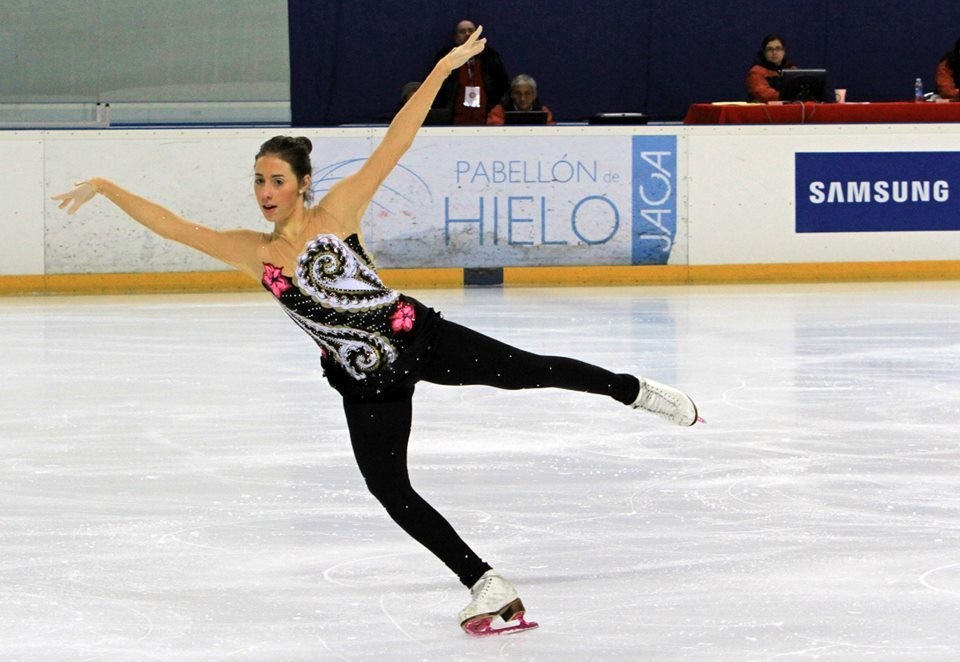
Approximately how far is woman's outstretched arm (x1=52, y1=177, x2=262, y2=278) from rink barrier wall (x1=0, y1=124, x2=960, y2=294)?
7543 mm

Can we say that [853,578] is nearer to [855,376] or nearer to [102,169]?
[855,376]

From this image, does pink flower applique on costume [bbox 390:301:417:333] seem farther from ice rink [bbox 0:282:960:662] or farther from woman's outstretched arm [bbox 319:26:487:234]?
ice rink [bbox 0:282:960:662]

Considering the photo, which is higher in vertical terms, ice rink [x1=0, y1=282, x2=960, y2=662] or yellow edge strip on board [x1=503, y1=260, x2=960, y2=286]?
yellow edge strip on board [x1=503, y1=260, x2=960, y2=286]

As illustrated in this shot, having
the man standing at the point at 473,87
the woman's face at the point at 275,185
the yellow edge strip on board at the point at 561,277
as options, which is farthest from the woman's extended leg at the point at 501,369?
the man standing at the point at 473,87

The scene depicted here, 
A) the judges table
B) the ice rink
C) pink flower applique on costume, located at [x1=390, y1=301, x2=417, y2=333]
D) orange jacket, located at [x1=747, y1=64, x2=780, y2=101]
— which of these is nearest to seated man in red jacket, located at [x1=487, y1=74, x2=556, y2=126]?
the judges table

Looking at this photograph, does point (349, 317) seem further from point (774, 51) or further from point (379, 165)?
point (774, 51)

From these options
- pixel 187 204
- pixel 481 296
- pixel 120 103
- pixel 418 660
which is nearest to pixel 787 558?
pixel 418 660

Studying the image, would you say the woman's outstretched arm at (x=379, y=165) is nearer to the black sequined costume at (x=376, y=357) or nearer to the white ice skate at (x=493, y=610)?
the black sequined costume at (x=376, y=357)

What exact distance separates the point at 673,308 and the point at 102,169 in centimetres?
412

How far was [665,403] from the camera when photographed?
356 cm

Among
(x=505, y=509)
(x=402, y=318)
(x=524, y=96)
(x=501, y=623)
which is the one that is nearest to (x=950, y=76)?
(x=524, y=96)

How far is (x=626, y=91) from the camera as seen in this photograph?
14.8 m

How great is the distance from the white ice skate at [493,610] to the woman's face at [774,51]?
32.1 ft

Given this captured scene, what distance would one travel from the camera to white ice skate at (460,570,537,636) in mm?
3023
